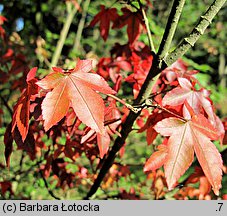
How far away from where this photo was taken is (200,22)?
0.93m

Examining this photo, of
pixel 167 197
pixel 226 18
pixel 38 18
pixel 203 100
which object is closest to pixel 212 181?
pixel 203 100

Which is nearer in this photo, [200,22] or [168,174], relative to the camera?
[168,174]

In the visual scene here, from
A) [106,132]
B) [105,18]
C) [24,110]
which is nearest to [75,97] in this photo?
[24,110]

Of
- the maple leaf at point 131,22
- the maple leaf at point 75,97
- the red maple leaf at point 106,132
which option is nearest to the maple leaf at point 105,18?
the maple leaf at point 131,22

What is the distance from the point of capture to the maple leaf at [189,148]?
0.78 meters

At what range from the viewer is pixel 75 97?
767 millimetres

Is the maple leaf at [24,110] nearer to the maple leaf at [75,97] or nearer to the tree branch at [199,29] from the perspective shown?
the maple leaf at [75,97]

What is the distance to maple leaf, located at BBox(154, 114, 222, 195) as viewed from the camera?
78 cm

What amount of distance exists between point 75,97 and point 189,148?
12.3 inches

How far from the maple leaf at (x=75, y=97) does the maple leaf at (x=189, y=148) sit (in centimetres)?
20

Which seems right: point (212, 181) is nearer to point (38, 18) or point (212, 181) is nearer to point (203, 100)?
point (203, 100)

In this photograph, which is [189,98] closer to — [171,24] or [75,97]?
[171,24]
